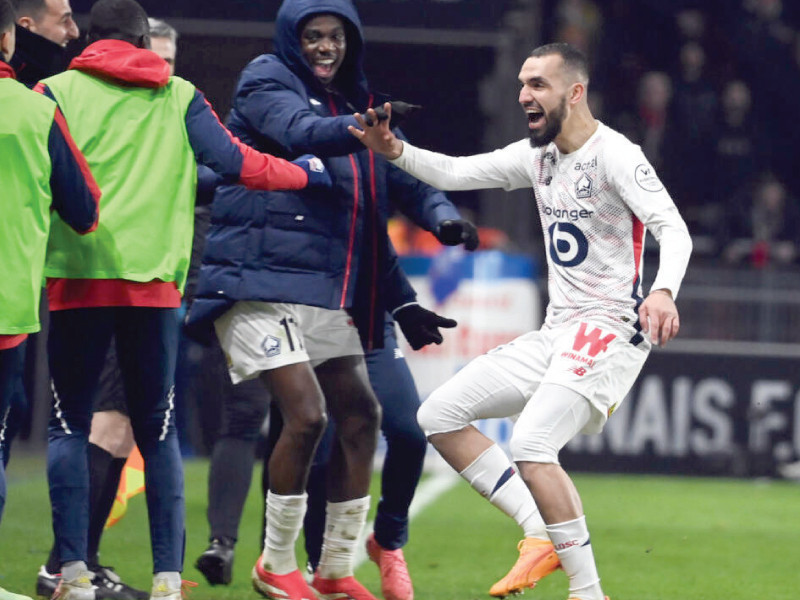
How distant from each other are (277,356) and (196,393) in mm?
7183

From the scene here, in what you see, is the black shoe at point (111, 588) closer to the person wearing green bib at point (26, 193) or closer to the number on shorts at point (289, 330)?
the person wearing green bib at point (26, 193)

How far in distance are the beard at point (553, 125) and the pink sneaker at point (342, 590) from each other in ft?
5.58

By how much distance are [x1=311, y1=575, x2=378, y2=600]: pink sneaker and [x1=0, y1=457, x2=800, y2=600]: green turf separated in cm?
37

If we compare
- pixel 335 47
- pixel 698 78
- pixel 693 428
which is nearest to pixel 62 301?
pixel 335 47

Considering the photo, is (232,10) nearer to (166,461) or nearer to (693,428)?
(693,428)

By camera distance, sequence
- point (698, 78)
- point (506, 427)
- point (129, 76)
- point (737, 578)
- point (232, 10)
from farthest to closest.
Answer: point (698, 78), point (506, 427), point (232, 10), point (737, 578), point (129, 76)

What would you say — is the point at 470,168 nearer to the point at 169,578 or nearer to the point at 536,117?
the point at 536,117

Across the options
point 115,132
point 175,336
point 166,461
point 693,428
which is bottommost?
point 693,428

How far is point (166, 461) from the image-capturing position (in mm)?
5043

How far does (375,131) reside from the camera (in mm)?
5172

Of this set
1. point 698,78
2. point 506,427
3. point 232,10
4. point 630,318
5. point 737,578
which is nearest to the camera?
point 630,318

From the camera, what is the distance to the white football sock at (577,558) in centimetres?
496

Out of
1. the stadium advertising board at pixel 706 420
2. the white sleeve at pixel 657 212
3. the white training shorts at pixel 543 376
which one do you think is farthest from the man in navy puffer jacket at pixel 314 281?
the stadium advertising board at pixel 706 420

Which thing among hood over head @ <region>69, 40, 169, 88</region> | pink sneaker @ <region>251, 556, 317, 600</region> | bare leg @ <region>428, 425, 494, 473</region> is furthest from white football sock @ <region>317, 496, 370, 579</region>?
hood over head @ <region>69, 40, 169, 88</region>
